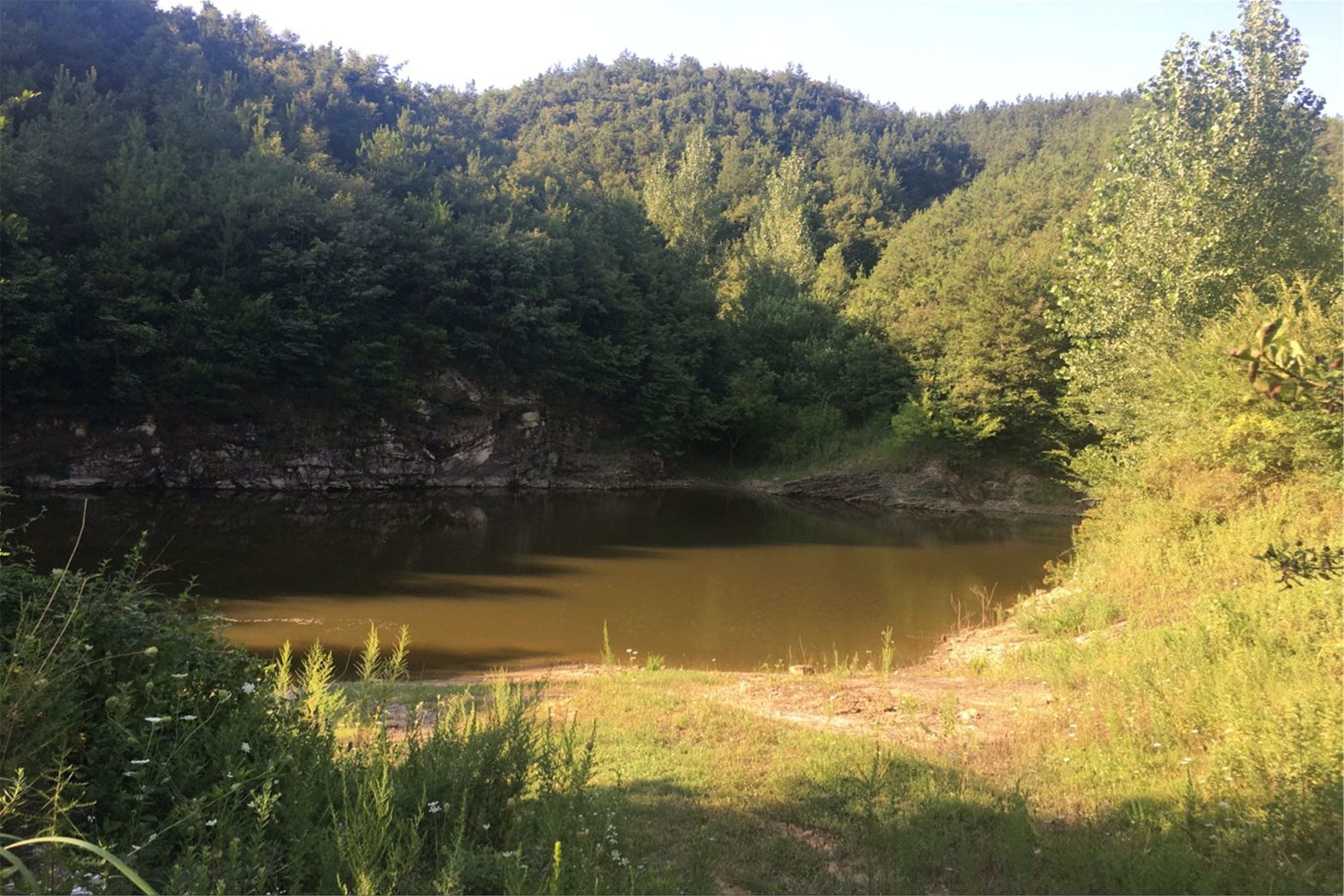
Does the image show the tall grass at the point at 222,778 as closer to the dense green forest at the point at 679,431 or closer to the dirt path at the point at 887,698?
the dense green forest at the point at 679,431

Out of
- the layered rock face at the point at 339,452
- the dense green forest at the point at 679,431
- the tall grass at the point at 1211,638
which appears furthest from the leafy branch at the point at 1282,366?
the layered rock face at the point at 339,452

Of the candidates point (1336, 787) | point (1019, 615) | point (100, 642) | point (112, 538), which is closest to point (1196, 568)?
point (1019, 615)

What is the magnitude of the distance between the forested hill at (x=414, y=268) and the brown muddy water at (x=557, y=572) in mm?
6087

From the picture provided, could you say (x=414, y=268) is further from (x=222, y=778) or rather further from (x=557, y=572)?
(x=222, y=778)

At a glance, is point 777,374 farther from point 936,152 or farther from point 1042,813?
point 936,152

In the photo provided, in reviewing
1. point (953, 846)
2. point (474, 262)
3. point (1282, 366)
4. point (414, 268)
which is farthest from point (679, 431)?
point (1282, 366)

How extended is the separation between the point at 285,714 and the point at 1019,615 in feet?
38.0

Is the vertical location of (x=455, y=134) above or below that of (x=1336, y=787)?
above

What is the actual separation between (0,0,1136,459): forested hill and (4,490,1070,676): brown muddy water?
6087 millimetres

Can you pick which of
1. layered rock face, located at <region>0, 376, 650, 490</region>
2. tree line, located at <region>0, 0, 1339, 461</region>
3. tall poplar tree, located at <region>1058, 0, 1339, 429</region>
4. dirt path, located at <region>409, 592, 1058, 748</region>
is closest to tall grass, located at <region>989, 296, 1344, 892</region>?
dirt path, located at <region>409, 592, 1058, 748</region>

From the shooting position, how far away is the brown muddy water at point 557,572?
40.4 ft

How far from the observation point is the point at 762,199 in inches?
2685

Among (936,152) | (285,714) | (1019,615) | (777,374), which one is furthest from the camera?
(936,152)

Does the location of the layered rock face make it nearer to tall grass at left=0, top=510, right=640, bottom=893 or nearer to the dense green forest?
the dense green forest
